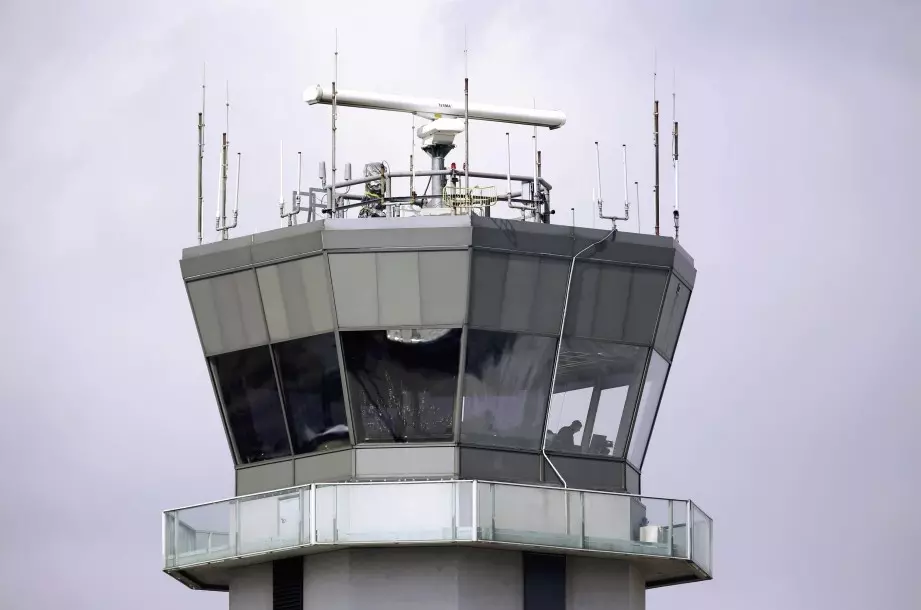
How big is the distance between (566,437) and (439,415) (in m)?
2.82

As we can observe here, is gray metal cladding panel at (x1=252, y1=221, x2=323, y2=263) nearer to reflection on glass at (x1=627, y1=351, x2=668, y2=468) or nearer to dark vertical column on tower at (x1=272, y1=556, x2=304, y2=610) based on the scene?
dark vertical column on tower at (x1=272, y1=556, x2=304, y2=610)

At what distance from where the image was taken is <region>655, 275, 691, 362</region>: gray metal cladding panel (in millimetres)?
66000

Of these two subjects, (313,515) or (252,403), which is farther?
(252,403)

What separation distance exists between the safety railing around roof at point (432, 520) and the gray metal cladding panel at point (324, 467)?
0.73 m

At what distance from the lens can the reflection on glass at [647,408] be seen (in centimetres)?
6606

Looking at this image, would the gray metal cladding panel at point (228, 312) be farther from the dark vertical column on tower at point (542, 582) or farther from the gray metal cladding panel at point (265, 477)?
the dark vertical column on tower at point (542, 582)

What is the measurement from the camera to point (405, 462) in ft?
209

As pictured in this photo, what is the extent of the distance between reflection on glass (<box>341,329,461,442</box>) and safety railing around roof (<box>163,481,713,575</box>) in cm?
135

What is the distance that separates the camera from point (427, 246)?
6381 cm

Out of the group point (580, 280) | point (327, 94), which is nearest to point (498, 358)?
point (580, 280)

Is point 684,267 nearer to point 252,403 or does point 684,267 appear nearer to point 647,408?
point 647,408

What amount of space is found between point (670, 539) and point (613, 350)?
4.07 metres

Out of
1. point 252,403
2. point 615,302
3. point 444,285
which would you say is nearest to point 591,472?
point 615,302

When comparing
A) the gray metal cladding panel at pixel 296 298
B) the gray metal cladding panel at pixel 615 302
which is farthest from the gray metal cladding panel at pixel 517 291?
the gray metal cladding panel at pixel 296 298
